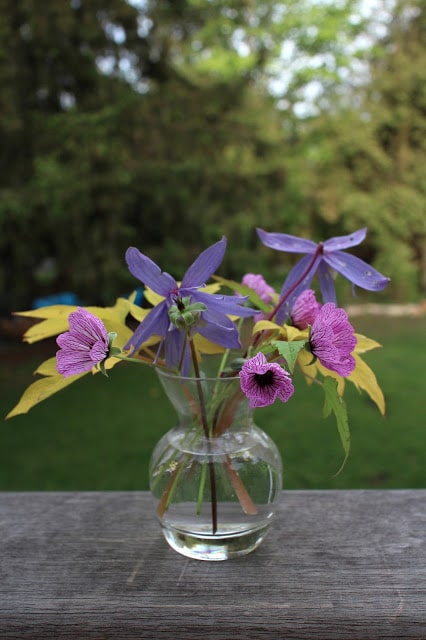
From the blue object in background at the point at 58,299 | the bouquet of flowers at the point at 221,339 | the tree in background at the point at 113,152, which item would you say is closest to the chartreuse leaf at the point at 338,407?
the bouquet of flowers at the point at 221,339

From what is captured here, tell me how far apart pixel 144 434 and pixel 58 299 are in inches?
86.2

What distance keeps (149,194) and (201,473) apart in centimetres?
382

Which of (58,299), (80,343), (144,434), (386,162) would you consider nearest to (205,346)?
(80,343)

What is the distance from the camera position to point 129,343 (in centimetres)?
70

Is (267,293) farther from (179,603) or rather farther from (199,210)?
(199,210)

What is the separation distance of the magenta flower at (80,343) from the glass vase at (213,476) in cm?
10

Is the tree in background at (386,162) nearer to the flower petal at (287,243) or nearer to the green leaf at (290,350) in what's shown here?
the flower petal at (287,243)

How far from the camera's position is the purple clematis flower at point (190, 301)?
26.2 inches

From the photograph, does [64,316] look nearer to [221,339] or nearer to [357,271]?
[221,339]

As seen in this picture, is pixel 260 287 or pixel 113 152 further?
pixel 113 152

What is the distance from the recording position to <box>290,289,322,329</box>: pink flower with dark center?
73 centimetres

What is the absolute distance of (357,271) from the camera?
2.44ft

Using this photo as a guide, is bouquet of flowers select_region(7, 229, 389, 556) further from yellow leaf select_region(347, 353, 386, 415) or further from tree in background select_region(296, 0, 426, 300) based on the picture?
tree in background select_region(296, 0, 426, 300)

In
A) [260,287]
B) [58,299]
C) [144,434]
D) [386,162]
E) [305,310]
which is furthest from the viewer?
[386,162]
